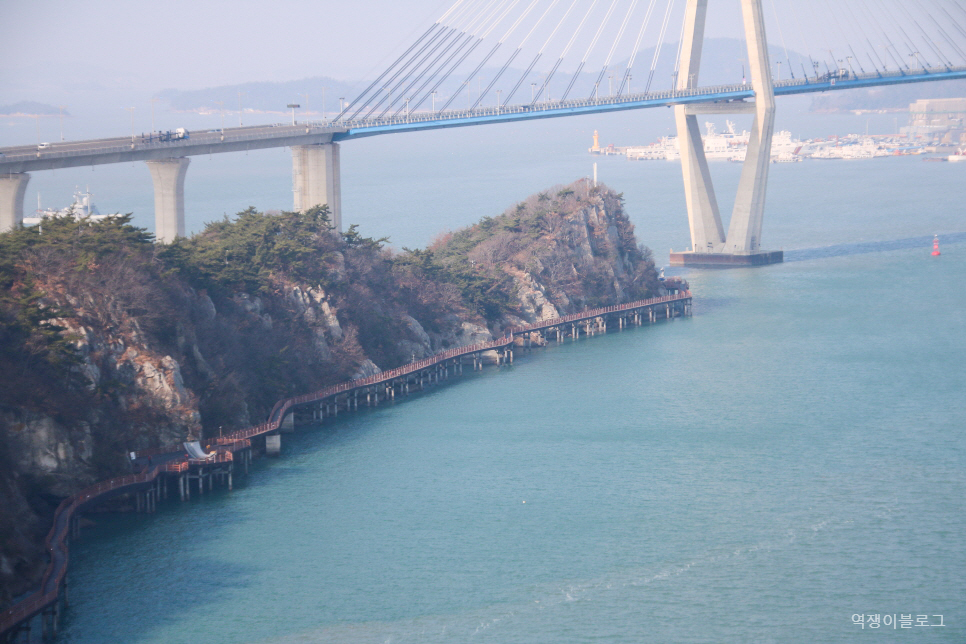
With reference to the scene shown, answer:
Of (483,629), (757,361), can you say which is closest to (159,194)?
(757,361)

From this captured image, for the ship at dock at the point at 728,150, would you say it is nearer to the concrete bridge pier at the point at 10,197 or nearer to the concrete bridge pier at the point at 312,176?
the concrete bridge pier at the point at 312,176

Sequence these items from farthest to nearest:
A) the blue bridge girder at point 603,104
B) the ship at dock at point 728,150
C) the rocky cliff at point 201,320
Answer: the ship at dock at point 728,150, the blue bridge girder at point 603,104, the rocky cliff at point 201,320

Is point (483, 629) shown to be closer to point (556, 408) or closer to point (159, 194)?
point (556, 408)

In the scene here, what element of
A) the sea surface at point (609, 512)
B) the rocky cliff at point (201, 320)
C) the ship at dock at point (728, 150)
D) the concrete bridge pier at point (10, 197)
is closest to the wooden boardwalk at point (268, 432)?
the rocky cliff at point (201, 320)

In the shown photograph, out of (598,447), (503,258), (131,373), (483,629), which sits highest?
(503,258)

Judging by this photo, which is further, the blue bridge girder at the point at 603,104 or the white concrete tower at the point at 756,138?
the white concrete tower at the point at 756,138

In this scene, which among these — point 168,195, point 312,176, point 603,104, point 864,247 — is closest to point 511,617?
point 168,195
